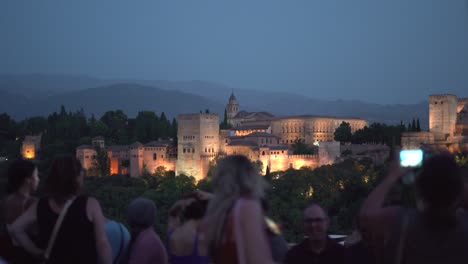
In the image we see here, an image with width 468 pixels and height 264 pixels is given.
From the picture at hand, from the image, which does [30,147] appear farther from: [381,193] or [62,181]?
[381,193]

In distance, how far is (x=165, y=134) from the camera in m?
59.9

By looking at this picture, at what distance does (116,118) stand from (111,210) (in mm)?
33134

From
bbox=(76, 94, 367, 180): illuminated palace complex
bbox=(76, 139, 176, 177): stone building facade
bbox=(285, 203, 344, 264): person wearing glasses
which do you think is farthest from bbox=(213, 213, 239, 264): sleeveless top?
bbox=(76, 139, 176, 177): stone building facade

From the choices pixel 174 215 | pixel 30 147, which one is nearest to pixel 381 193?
pixel 174 215

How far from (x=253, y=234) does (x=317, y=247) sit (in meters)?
1.29

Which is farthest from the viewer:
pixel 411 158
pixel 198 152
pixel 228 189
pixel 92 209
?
pixel 198 152

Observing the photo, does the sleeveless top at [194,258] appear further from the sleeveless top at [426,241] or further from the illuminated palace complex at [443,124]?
the illuminated palace complex at [443,124]

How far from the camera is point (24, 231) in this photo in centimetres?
412

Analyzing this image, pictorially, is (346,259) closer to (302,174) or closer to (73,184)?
(73,184)

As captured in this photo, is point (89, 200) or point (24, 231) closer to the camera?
point (89, 200)

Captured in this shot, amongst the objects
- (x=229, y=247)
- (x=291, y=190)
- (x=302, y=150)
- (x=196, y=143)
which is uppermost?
(x=229, y=247)

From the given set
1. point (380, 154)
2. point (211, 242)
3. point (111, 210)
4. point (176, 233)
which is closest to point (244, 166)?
point (211, 242)

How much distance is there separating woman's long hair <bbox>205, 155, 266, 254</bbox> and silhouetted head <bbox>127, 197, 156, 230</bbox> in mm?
1201

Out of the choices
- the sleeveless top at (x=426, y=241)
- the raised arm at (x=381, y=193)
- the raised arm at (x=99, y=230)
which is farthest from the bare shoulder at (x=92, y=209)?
the sleeveless top at (x=426, y=241)
